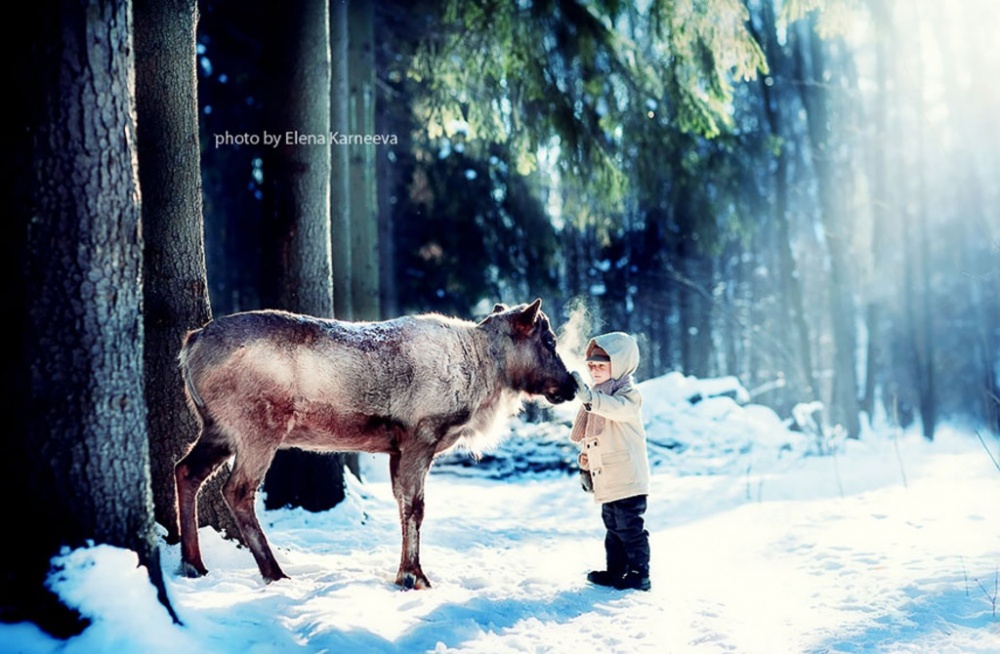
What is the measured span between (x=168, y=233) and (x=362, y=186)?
192 inches

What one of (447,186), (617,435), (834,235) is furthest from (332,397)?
(834,235)

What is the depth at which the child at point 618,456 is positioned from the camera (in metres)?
5.81

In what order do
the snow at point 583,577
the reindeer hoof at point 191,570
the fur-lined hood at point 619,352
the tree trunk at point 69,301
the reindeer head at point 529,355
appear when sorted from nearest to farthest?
the tree trunk at point 69,301
the snow at point 583,577
the reindeer hoof at point 191,570
the fur-lined hood at point 619,352
the reindeer head at point 529,355

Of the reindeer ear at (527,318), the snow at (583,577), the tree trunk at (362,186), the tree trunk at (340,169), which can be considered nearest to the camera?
the snow at (583,577)

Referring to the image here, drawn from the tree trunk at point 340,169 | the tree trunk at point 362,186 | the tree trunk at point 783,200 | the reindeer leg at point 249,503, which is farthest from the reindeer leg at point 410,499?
the tree trunk at point 783,200

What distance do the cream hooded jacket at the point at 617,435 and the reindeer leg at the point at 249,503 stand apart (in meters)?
2.33

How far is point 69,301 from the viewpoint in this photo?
132 inches

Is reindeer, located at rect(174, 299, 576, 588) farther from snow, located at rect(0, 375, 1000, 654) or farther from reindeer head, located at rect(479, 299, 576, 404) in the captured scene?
snow, located at rect(0, 375, 1000, 654)

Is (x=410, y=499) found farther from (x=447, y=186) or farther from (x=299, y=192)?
(x=447, y=186)

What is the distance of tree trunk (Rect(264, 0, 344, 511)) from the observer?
760 cm

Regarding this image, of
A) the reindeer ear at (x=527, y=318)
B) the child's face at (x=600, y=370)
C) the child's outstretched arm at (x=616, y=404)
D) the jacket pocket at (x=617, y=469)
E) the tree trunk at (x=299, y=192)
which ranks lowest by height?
the jacket pocket at (x=617, y=469)

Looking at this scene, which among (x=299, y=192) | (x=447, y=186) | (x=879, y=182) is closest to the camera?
(x=299, y=192)

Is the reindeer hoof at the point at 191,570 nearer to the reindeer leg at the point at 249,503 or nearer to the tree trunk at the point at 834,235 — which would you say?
the reindeer leg at the point at 249,503

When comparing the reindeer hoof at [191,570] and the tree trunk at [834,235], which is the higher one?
the tree trunk at [834,235]
